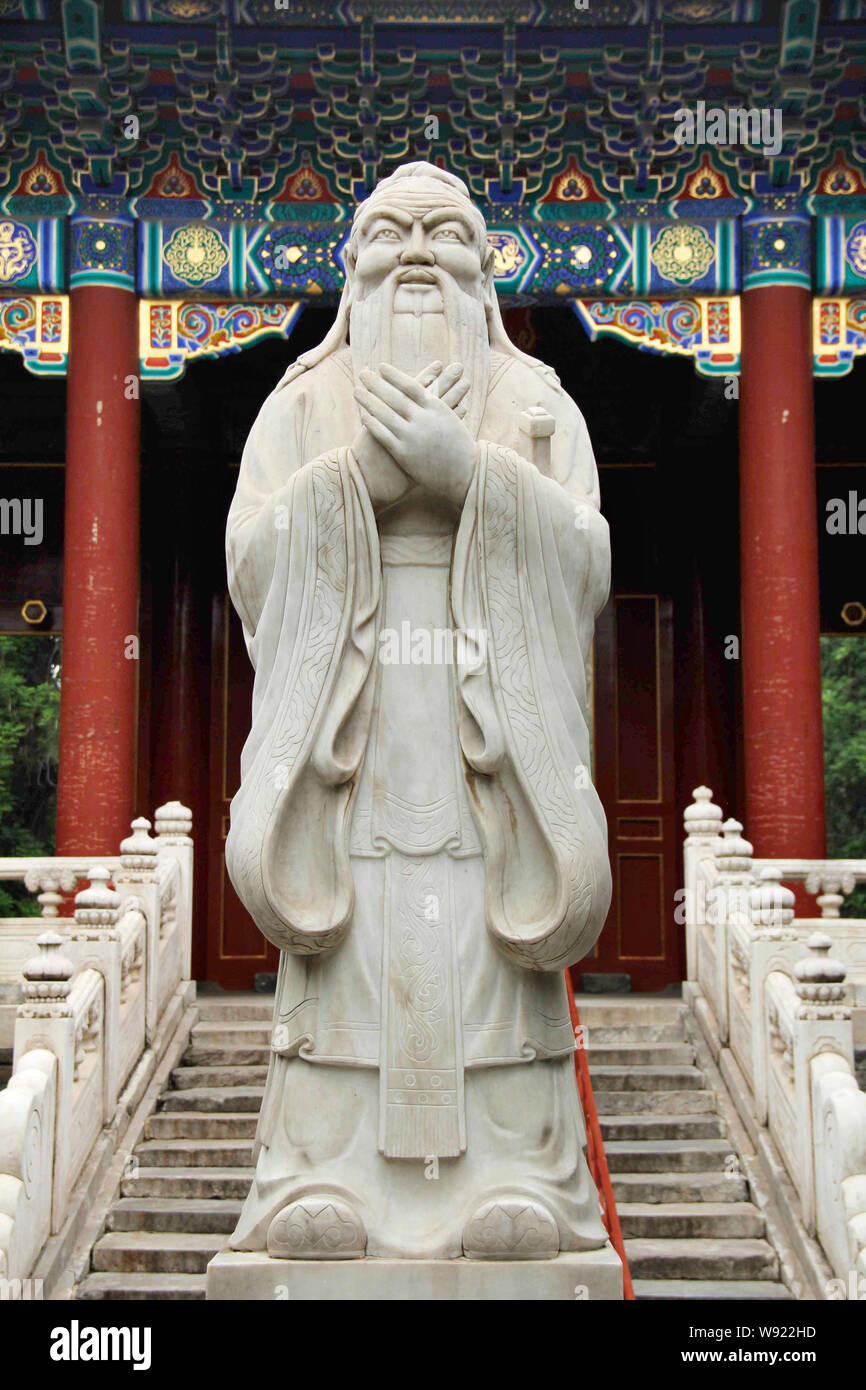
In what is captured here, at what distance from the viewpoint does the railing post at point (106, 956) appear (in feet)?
22.4

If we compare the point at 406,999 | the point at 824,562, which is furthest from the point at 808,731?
the point at 406,999

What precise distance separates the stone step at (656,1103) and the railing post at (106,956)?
2179 mm

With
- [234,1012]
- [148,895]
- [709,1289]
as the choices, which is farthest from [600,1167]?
[234,1012]

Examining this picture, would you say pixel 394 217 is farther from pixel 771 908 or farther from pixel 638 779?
pixel 638 779

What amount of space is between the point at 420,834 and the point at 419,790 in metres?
0.10

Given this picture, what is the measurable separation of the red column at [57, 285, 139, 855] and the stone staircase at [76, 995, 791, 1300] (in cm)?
168

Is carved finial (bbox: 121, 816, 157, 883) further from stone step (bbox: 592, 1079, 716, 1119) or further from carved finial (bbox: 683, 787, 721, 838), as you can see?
carved finial (bbox: 683, 787, 721, 838)

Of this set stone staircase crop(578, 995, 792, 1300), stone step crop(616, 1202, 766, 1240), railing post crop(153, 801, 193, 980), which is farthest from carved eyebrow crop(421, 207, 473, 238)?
railing post crop(153, 801, 193, 980)

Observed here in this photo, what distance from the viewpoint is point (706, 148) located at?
996 centimetres

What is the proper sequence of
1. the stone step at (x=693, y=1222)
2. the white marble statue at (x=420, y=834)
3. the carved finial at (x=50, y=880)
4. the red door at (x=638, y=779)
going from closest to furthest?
the white marble statue at (x=420, y=834) < the stone step at (x=693, y=1222) < the carved finial at (x=50, y=880) < the red door at (x=638, y=779)

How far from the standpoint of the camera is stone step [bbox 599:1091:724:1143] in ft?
23.7

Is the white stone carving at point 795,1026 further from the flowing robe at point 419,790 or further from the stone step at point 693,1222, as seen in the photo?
the flowing robe at point 419,790

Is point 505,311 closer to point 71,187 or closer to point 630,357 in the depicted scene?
point 630,357
